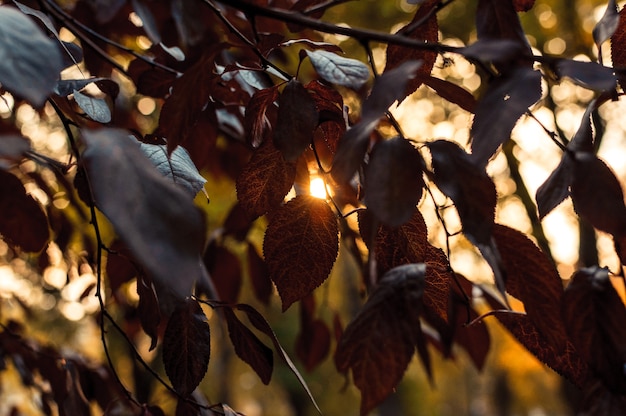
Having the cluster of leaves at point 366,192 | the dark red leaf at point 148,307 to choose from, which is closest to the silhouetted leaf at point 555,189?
the cluster of leaves at point 366,192

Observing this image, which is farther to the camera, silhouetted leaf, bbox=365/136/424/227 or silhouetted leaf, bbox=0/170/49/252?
silhouetted leaf, bbox=0/170/49/252

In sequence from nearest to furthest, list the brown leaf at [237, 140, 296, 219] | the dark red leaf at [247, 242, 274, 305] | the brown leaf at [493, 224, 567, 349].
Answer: the brown leaf at [493, 224, 567, 349], the brown leaf at [237, 140, 296, 219], the dark red leaf at [247, 242, 274, 305]

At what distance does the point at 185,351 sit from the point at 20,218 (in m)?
0.18

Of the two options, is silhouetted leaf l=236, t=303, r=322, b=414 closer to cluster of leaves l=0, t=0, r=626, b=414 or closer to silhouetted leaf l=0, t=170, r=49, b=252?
cluster of leaves l=0, t=0, r=626, b=414

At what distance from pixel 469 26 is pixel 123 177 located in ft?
13.2

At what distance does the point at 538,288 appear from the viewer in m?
0.33

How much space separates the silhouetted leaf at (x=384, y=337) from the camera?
296mm

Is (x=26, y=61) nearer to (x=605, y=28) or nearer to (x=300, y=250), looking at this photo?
(x=300, y=250)

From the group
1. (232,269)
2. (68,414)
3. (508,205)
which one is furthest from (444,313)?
(508,205)

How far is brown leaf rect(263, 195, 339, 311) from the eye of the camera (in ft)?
1.36

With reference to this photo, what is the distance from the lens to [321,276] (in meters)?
0.42

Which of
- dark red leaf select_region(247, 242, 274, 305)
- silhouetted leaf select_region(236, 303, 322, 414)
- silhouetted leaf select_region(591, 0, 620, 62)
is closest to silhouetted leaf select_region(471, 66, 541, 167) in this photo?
silhouetted leaf select_region(591, 0, 620, 62)

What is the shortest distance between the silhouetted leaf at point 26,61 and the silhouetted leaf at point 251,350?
0.29 metres

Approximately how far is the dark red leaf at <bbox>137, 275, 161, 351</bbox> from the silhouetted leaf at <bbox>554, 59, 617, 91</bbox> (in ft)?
1.21
